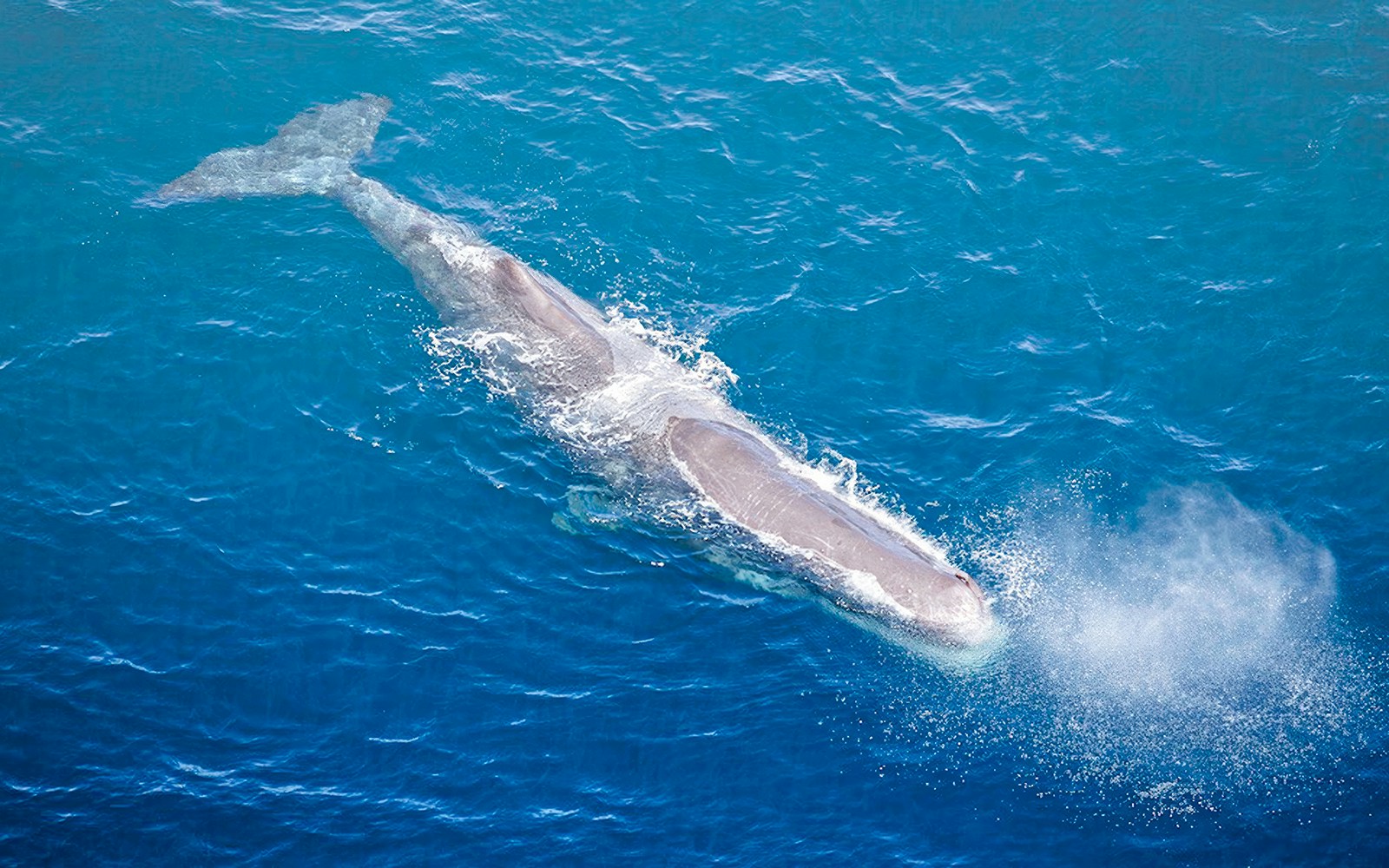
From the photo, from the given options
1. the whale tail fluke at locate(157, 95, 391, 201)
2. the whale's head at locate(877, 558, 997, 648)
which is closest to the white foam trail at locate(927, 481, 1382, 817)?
the whale's head at locate(877, 558, 997, 648)

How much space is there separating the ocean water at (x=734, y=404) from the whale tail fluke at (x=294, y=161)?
76 centimetres

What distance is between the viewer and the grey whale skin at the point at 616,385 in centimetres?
2931

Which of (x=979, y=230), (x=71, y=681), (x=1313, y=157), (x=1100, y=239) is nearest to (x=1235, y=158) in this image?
(x=1313, y=157)

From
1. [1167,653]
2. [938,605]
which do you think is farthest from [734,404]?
[1167,653]

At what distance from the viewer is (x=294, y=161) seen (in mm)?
38406

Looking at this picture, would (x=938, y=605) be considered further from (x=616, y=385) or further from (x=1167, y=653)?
(x=616, y=385)

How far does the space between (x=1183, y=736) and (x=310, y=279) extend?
28.2 m

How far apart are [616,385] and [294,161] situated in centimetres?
1452

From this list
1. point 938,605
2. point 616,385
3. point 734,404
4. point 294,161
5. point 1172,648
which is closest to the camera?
point 938,605

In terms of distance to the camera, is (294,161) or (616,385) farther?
(294,161)

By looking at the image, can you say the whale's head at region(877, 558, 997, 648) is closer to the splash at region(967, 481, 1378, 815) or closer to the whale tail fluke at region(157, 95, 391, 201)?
the splash at region(967, 481, 1378, 815)

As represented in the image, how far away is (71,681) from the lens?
27.9m

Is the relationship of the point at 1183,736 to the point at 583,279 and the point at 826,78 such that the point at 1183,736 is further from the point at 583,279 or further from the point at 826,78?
the point at 826,78

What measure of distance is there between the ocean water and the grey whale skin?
865mm
